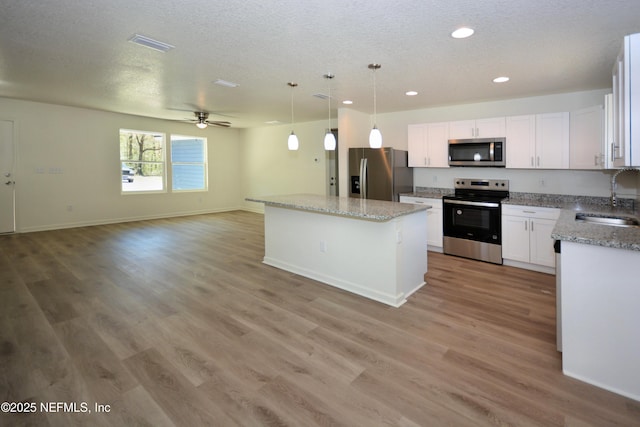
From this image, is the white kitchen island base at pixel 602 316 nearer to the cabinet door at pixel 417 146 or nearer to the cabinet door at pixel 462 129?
the cabinet door at pixel 462 129

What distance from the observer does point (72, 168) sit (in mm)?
6898

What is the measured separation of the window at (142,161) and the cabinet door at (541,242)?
316 inches

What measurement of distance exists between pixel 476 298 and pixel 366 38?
2.71 meters

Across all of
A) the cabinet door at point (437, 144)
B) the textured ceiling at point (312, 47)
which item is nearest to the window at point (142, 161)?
the textured ceiling at point (312, 47)

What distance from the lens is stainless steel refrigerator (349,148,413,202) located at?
5445 mm

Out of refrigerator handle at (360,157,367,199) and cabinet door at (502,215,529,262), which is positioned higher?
refrigerator handle at (360,157,367,199)

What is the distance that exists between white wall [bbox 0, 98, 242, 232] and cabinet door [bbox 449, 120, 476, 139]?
21.5ft

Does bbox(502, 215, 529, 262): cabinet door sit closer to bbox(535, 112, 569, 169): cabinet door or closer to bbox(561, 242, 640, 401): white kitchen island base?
bbox(535, 112, 569, 169): cabinet door

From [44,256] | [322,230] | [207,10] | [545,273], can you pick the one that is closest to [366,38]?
[207,10]

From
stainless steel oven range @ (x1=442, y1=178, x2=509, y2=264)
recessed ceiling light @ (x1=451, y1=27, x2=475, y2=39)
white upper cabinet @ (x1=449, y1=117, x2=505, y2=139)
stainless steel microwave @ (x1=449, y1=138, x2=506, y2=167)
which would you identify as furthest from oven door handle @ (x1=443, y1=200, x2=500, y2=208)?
recessed ceiling light @ (x1=451, y1=27, x2=475, y2=39)

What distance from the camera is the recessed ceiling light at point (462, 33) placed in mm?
2652

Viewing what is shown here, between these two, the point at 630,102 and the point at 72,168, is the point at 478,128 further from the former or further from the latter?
the point at 72,168

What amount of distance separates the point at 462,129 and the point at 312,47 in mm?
3074

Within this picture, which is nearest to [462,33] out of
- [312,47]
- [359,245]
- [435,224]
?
[312,47]
